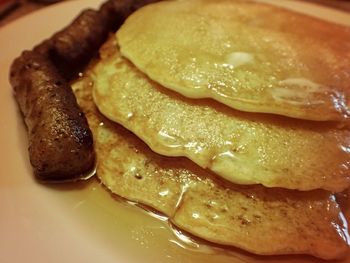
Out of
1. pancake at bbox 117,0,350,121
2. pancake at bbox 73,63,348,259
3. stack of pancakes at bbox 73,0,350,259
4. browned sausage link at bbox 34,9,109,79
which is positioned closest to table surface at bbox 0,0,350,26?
browned sausage link at bbox 34,9,109,79

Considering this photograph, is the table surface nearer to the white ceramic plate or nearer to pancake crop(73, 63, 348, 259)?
the white ceramic plate

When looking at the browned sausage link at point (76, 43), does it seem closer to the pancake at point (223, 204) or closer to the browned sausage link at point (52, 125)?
the browned sausage link at point (52, 125)

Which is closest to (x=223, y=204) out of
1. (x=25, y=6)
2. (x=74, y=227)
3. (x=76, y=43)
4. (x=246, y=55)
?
(x=74, y=227)

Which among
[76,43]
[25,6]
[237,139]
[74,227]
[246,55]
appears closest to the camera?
[74,227]

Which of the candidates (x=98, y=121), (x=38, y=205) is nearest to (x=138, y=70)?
(x=98, y=121)

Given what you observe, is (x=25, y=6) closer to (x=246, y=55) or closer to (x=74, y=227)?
(x=246, y=55)

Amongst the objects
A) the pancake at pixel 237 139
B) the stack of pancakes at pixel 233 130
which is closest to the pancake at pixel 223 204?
the stack of pancakes at pixel 233 130

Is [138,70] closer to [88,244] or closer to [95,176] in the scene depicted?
[95,176]
